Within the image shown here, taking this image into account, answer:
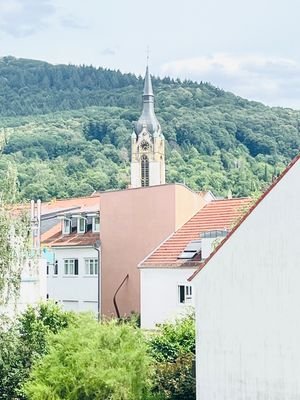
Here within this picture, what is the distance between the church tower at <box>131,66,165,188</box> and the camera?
133250mm

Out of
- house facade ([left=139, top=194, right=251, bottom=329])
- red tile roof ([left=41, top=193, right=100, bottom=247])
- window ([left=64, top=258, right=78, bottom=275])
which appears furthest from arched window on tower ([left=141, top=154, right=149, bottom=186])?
house facade ([left=139, top=194, right=251, bottom=329])

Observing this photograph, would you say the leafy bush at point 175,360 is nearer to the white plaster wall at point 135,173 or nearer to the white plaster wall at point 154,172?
the white plaster wall at point 135,173

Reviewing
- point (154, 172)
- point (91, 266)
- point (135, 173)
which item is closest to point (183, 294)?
point (91, 266)

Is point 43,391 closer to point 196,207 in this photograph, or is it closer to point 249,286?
point 249,286

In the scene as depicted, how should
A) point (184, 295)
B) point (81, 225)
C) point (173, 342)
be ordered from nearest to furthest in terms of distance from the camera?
point (173, 342), point (184, 295), point (81, 225)

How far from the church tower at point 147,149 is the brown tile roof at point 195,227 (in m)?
82.8

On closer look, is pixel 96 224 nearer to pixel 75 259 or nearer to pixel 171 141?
pixel 75 259

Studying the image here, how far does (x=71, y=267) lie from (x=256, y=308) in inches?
1303

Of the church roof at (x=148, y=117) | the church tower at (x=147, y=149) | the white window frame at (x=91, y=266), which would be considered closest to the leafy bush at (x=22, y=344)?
the white window frame at (x=91, y=266)

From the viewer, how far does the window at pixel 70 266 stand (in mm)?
54094

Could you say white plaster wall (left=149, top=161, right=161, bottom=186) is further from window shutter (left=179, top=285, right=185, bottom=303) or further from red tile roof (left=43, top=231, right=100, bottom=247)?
window shutter (left=179, top=285, right=185, bottom=303)

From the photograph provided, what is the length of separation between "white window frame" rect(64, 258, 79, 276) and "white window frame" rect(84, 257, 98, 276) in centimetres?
74

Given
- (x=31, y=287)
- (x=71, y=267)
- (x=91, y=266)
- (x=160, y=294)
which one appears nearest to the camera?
(x=31, y=287)

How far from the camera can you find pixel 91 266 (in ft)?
175
